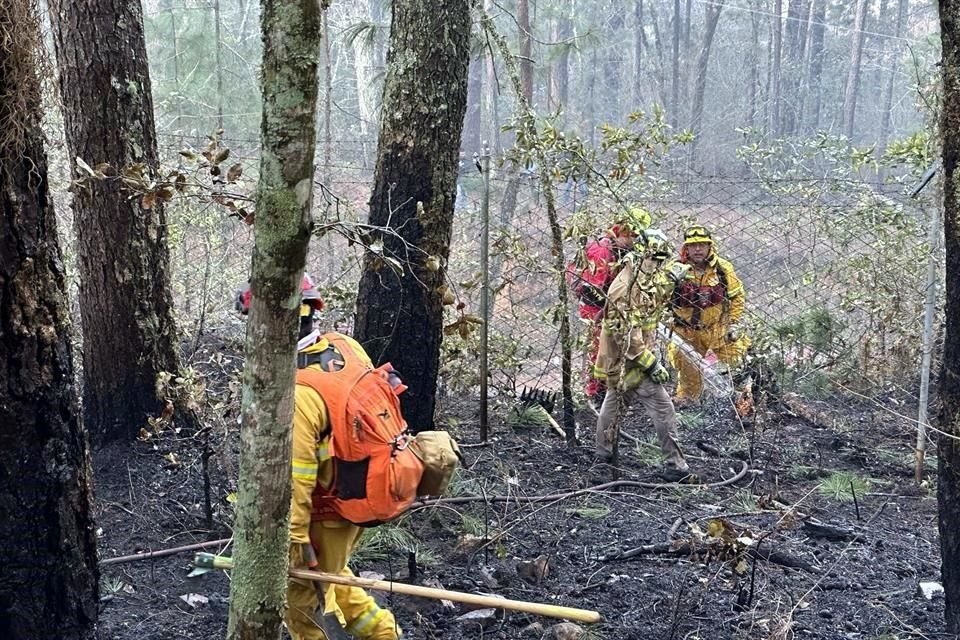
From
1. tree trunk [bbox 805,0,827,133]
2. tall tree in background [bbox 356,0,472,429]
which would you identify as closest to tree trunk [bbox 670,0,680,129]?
tree trunk [bbox 805,0,827,133]

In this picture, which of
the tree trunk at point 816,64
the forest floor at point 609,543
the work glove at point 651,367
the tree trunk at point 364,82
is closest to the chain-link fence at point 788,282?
the work glove at point 651,367

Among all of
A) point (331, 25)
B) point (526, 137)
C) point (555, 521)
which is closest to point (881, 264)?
point (526, 137)

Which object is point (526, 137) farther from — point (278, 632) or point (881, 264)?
point (278, 632)

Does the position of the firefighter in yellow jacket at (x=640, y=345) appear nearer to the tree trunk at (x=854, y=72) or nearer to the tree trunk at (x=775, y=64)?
the tree trunk at (x=854, y=72)

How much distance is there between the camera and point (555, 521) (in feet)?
17.7

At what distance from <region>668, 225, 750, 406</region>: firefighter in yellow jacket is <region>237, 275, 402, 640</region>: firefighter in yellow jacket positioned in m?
4.73

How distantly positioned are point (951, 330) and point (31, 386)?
11.3ft

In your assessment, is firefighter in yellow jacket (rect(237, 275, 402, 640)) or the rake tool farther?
the rake tool

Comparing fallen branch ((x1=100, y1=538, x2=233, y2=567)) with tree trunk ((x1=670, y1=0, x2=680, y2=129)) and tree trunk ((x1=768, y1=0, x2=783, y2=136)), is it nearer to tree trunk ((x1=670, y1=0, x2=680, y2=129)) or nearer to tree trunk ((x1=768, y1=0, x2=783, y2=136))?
tree trunk ((x1=670, y1=0, x2=680, y2=129))

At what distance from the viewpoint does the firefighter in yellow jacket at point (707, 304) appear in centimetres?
788

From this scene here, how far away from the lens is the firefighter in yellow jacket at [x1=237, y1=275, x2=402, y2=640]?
3.28 metres

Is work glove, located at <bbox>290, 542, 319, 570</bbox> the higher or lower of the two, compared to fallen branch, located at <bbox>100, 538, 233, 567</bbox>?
higher

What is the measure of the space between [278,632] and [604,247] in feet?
15.0

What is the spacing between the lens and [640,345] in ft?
21.1
